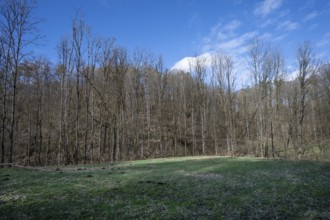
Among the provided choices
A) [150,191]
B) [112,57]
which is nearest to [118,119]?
[112,57]

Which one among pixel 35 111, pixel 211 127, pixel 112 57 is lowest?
pixel 211 127

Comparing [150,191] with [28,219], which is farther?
[150,191]

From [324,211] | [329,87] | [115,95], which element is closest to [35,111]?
[115,95]

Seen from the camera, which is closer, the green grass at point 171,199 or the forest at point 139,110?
the green grass at point 171,199

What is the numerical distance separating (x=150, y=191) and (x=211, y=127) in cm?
3985

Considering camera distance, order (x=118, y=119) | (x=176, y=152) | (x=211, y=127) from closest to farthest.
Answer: (x=118, y=119) < (x=176, y=152) < (x=211, y=127)

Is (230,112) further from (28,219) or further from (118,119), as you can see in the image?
(28,219)

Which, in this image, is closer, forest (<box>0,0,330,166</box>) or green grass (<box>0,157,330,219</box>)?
green grass (<box>0,157,330,219</box>)

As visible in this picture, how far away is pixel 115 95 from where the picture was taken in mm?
33938

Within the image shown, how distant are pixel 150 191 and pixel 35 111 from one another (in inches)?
1491

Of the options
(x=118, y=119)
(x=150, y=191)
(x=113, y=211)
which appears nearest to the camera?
(x=113, y=211)

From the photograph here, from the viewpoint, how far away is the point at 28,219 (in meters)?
6.39

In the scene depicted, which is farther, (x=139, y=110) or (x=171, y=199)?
(x=139, y=110)

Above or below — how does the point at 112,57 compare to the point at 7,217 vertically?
above
